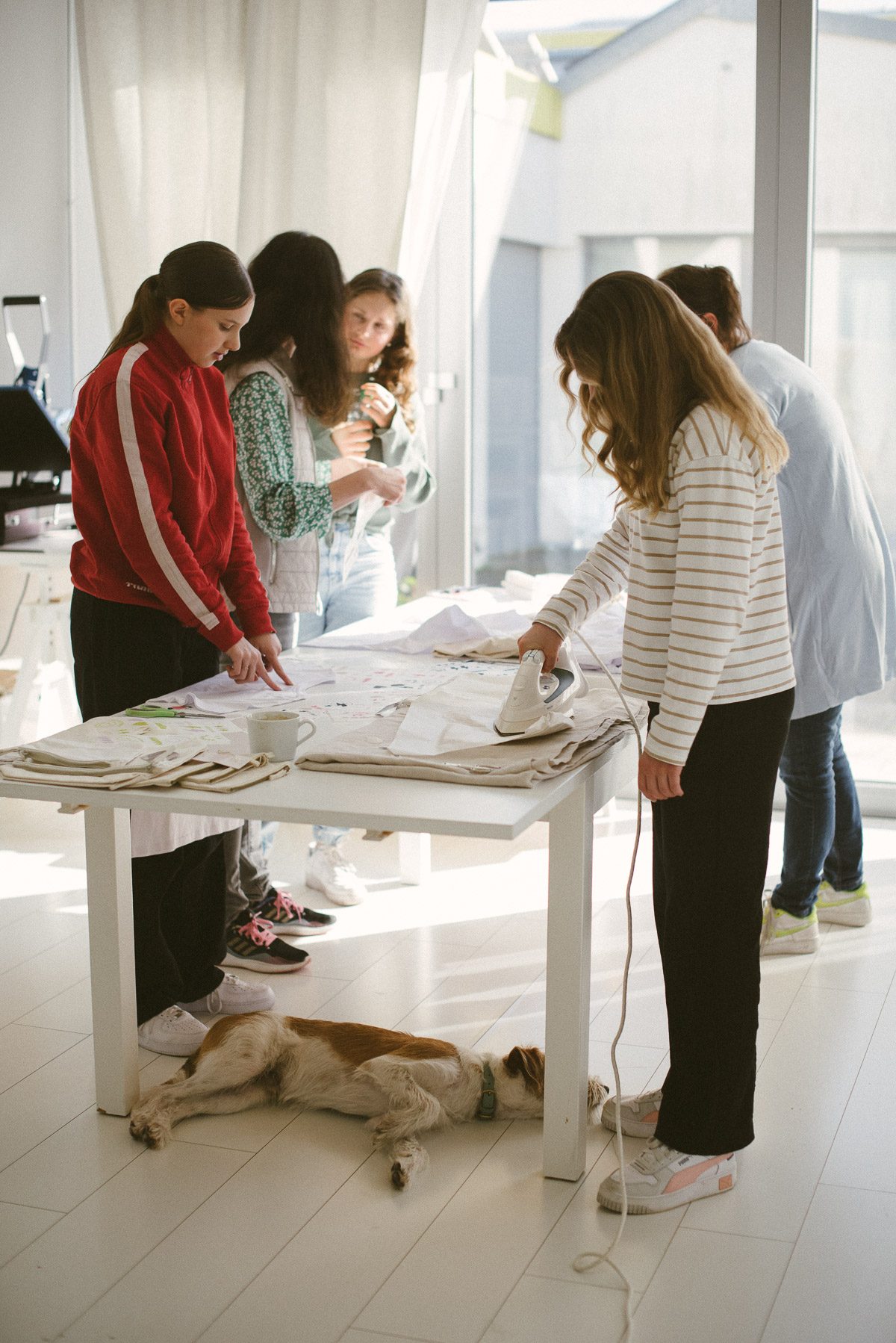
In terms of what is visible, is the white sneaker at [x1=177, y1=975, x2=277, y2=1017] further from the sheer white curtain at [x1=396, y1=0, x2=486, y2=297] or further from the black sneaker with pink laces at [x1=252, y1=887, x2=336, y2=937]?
the sheer white curtain at [x1=396, y1=0, x2=486, y2=297]

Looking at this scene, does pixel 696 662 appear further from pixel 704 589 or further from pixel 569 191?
pixel 569 191

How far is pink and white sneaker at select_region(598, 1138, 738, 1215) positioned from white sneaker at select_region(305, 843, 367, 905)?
1.36m

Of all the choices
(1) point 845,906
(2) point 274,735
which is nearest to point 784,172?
(1) point 845,906

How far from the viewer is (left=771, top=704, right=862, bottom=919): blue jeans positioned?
295 cm

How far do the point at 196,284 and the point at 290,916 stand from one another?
1475 millimetres

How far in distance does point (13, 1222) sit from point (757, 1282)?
3.38 feet

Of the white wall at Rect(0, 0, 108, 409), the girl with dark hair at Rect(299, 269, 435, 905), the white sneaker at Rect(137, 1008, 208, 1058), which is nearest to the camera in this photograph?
the white sneaker at Rect(137, 1008, 208, 1058)

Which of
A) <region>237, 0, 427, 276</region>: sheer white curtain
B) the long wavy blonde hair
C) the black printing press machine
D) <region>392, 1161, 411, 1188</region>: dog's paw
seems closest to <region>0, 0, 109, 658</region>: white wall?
the black printing press machine

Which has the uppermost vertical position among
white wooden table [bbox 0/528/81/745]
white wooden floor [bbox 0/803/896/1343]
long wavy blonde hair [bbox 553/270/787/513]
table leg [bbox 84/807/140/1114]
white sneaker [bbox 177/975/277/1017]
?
long wavy blonde hair [bbox 553/270/787/513]

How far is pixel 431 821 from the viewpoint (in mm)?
1741

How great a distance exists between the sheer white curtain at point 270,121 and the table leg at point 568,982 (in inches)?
96.6

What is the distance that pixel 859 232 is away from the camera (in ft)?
12.4

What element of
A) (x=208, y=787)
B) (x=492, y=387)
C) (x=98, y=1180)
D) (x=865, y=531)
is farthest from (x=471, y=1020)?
(x=492, y=387)

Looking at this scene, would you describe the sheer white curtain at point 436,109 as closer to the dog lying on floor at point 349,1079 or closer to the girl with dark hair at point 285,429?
the girl with dark hair at point 285,429
